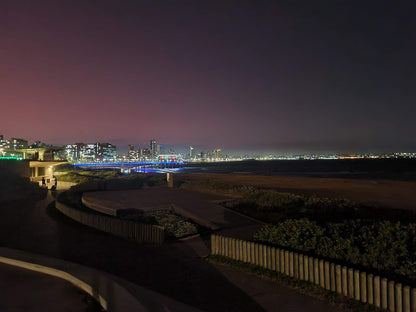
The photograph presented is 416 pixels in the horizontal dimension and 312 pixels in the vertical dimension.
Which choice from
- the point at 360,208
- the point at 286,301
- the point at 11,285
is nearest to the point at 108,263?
the point at 11,285

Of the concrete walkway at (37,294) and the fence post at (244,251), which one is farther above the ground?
the fence post at (244,251)

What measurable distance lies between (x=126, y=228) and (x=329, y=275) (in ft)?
23.5

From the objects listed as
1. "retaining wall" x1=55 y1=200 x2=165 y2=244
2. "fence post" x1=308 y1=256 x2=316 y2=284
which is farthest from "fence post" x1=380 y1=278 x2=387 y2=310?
"retaining wall" x1=55 y1=200 x2=165 y2=244

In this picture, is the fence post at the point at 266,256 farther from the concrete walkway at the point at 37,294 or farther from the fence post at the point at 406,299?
the concrete walkway at the point at 37,294

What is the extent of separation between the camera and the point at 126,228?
35.4 ft

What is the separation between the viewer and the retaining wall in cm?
1000

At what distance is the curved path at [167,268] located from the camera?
5754 mm

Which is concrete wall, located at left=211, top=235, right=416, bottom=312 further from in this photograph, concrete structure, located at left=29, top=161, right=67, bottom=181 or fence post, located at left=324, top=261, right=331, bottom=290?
concrete structure, located at left=29, top=161, right=67, bottom=181

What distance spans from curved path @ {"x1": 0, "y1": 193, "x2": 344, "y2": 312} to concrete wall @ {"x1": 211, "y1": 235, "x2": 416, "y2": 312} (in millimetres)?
522

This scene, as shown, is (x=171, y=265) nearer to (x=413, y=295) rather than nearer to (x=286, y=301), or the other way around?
(x=286, y=301)

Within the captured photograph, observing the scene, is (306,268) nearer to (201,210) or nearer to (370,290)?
(370,290)

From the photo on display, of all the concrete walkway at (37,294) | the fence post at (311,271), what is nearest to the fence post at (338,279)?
the fence post at (311,271)

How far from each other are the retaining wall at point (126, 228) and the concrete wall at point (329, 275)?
2.63 metres

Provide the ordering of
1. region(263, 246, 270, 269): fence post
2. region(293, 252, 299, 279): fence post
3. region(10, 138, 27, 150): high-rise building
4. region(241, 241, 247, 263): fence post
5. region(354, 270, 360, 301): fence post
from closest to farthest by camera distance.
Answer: region(354, 270, 360, 301): fence post → region(293, 252, 299, 279): fence post → region(263, 246, 270, 269): fence post → region(241, 241, 247, 263): fence post → region(10, 138, 27, 150): high-rise building
